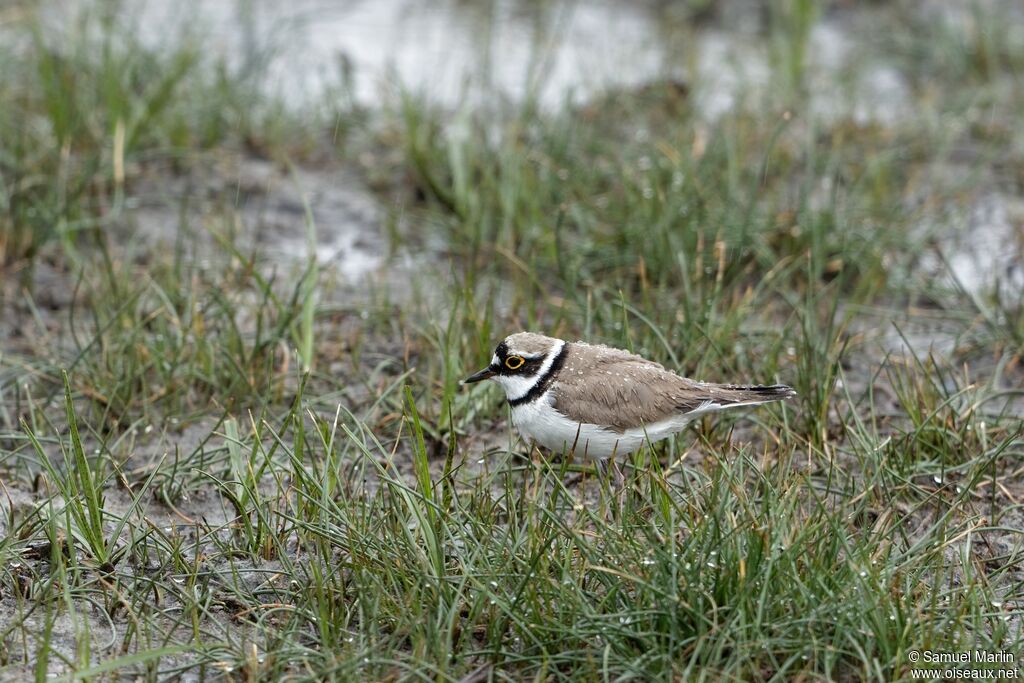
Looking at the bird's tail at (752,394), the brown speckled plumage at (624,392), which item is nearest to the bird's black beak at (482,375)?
the brown speckled plumage at (624,392)

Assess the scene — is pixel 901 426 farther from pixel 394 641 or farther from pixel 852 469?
pixel 394 641

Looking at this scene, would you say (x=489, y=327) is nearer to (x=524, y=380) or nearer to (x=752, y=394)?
(x=524, y=380)

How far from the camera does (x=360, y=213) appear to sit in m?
7.83

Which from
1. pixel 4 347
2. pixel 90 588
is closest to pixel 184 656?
pixel 90 588

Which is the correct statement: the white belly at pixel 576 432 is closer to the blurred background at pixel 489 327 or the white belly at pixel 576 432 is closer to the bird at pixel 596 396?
the bird at pixel 596 396

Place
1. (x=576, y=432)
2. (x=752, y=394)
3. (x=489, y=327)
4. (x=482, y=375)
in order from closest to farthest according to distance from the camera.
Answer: (x=576, y=432)
(x=752, y=394)
(x=482, y=375)
(x=489, y=327)

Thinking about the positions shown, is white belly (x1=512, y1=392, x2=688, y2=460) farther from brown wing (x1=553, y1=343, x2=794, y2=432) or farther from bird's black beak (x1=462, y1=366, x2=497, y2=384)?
bird's black beak (x1=462, y1=366, x2=497, y2=384)

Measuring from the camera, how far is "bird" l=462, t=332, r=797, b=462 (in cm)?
487

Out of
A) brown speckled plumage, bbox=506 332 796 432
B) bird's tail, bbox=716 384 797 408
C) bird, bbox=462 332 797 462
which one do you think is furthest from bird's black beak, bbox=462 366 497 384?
bird's tail, bbox=716 384 797 408

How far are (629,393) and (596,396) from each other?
124mm

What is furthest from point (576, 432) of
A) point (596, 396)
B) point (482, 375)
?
point (482, 375)

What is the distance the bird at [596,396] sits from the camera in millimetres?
4867

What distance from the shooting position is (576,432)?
4.83 meters

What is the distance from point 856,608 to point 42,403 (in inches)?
133
